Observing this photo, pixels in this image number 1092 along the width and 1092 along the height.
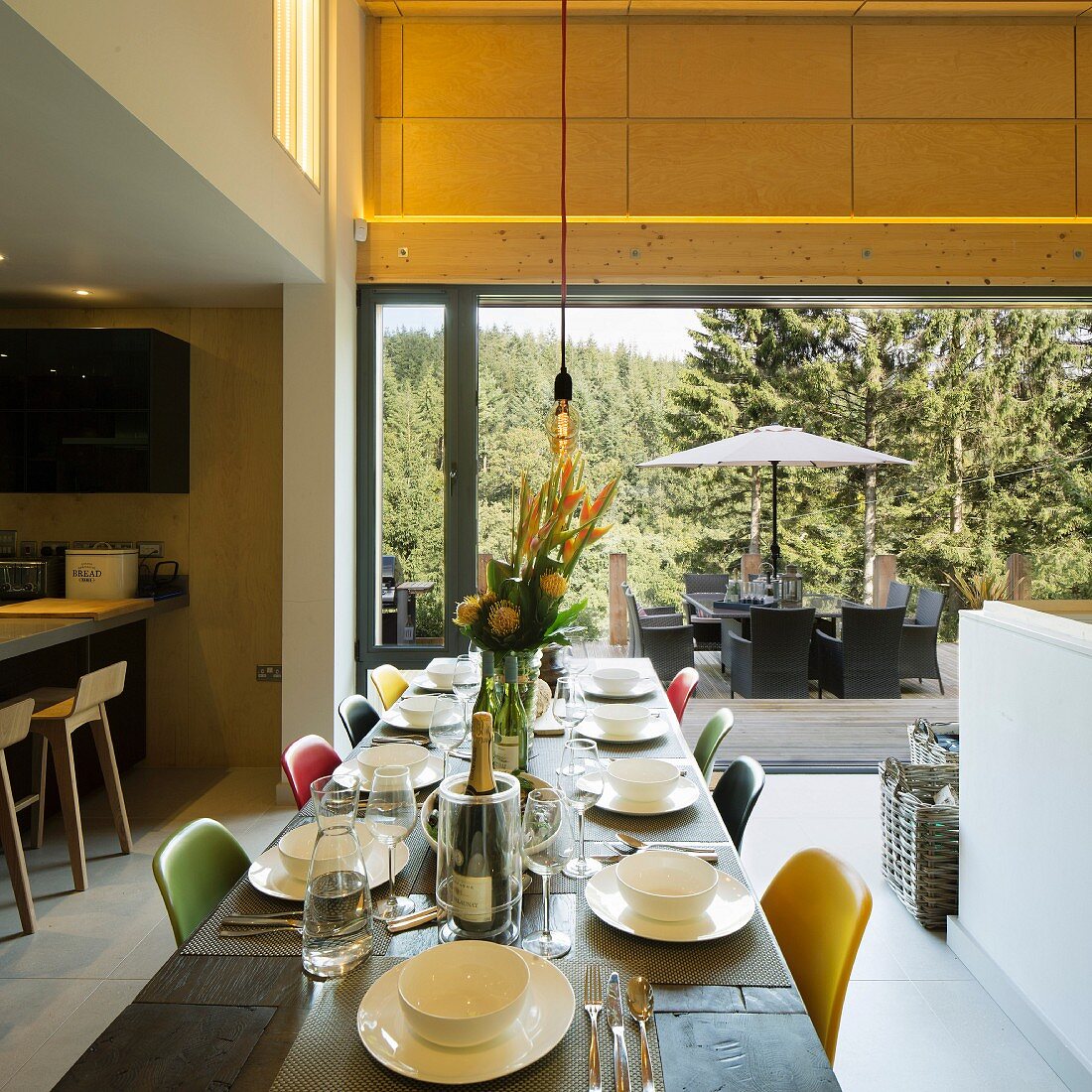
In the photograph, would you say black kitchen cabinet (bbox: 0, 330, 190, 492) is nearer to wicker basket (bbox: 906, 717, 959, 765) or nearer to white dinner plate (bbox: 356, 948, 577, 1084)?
white dinner plate (bbox: 356, 948, 577, 1084)

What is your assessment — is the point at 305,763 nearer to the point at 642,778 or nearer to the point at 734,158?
the point at 642,778

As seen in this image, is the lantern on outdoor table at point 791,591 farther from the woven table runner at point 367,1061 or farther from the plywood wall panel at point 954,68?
the woven table runner at point 367,1061

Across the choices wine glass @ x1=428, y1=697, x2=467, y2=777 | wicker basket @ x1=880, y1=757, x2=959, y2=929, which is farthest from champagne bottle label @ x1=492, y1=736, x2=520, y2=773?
wicker basket @ x1=880, y1=757, x2=959, y2=929

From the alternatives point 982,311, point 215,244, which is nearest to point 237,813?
point 215,244

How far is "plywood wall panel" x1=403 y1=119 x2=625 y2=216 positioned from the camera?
4.27 meters

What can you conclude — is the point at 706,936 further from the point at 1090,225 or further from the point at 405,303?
the point at 1090,225

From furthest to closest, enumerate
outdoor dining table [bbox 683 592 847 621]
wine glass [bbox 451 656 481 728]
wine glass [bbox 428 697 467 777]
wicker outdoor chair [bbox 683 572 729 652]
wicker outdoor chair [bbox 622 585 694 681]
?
wicker outdoor chair [bbox 683 572 729 652], outdoor dining table [bbox 683 592 847 621], wicker outdoor chair [bbox 622 585 694 681], wine glass [bbox 451 656 481 728], wine glass [bbox 428 697 467 777]

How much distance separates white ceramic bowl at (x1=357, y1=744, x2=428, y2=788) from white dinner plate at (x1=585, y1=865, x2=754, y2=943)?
0.72 meters

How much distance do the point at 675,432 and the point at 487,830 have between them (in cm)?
752

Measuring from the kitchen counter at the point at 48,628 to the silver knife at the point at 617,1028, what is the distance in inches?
106

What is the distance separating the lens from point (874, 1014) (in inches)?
90.8

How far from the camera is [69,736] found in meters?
3.24

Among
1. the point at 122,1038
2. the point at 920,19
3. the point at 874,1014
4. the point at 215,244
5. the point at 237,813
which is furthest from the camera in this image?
the point at 920,19

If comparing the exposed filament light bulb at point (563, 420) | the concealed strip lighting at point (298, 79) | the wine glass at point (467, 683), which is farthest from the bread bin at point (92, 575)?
the exposed filament light bulb at point (563, 420)
